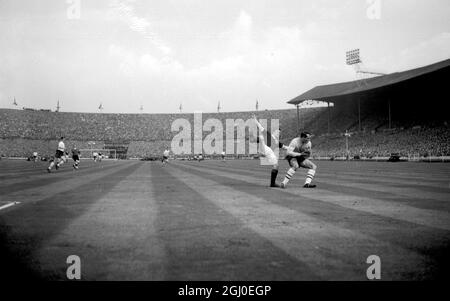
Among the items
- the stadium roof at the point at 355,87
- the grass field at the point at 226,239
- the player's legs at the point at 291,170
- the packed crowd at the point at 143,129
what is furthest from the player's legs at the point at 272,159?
the packed crowd at the point at 143,129

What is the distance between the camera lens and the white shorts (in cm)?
1151

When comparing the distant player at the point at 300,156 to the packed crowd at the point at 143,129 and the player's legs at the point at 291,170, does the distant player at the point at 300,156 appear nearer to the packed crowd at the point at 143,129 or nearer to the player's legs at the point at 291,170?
the player's legs at the point at 291,170

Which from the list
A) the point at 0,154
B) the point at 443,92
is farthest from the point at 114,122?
the point at 443,92

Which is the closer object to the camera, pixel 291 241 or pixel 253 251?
pixel 253 251

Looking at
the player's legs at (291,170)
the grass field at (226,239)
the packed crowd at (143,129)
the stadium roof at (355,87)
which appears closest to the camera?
the grass field at (226,239)

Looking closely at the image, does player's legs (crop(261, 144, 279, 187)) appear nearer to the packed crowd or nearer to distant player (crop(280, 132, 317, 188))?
distant player (crop(280, 132, 317, 188))

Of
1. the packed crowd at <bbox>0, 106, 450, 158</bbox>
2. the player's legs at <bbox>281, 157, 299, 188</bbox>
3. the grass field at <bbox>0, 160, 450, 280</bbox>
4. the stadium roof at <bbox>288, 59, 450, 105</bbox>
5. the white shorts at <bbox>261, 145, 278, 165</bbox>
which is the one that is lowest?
the grass field at <bbox>0, 160, 450, 280</bbox>

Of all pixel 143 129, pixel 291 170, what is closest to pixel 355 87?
pixel 143 129

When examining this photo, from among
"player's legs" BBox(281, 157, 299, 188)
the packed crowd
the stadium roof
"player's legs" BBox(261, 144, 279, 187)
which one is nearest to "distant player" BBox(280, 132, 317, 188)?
"player's legs" BBox(281, 157, 299, 188)

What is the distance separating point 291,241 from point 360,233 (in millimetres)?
1080

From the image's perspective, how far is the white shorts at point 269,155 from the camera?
11.5m

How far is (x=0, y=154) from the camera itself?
77.3 m

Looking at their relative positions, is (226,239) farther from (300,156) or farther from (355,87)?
(355,87)
